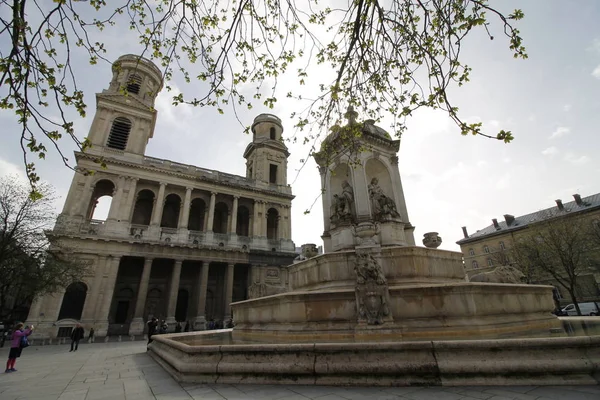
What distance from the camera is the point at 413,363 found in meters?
3.65

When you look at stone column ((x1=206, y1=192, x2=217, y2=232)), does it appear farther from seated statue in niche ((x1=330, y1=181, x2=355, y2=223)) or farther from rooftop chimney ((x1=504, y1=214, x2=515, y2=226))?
rooftop chimney ((x1=504, y1=214, x2=515, y2=226))

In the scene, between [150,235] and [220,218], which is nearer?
[150,235]

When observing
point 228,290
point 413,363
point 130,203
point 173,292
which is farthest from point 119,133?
point 413,363

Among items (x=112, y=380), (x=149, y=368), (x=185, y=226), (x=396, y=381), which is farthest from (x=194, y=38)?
(x=185, y=226)

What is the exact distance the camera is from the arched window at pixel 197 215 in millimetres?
31141

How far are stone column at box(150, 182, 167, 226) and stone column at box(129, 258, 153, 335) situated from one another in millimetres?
3769

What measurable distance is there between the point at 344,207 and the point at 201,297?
21.4m

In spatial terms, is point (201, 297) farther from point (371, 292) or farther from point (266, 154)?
point (371, 292)

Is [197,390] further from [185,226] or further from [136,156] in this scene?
[136,156]

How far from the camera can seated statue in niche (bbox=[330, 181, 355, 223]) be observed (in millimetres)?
8969

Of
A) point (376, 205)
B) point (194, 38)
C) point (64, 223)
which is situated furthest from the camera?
point (64, 223)

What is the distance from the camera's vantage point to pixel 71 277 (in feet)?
63.8

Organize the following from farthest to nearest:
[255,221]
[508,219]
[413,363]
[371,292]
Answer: [508,219], [255,221], [371,292], [413,363]

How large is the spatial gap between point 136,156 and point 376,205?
89.9 ft
